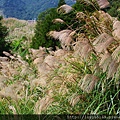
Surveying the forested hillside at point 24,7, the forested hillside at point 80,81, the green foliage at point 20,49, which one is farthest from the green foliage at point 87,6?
the forested hillside at point 24,7

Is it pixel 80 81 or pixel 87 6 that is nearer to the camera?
pixel 80 81

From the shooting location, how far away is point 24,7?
42969 millimetres

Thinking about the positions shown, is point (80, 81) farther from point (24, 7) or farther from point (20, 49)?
point (24, 7)

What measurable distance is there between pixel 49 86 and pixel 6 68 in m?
2.28

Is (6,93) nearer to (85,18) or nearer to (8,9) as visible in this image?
(85,18)

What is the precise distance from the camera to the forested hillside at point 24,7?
130 ft

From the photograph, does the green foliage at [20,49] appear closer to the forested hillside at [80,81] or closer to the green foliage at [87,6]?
the green foliage at [87,6]

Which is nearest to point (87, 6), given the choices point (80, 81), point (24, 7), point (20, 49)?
point (80, 81)

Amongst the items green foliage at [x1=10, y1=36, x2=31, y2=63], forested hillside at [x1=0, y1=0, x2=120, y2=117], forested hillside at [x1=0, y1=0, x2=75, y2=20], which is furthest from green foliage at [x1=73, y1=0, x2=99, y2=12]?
forested hillside at [x1=0, y1=0, x2=75, y2=20]

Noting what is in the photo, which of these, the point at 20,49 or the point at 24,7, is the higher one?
the point at 20,49

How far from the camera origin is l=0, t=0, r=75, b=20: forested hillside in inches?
1565

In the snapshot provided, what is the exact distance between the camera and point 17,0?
4259cm

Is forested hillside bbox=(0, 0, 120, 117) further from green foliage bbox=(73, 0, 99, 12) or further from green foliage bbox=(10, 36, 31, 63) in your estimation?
green foliage bbox=(10, 36, 31, 63)

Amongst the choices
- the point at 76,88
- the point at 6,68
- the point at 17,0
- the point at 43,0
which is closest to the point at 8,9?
the point at 17,0
